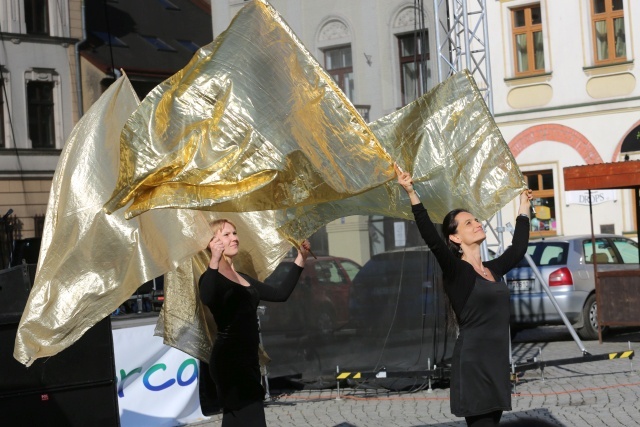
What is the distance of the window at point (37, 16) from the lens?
120ft

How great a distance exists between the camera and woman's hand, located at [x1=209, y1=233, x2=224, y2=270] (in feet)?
22.0

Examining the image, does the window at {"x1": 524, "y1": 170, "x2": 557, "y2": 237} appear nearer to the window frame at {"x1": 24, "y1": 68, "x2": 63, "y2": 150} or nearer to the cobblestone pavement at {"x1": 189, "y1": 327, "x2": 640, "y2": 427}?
the window frame at {"x1": 24, "y1": 68, "x2": 63, "y2": 150}

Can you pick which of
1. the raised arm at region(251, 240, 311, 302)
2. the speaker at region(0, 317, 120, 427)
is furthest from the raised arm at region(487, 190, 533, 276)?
the speaker at region(0, 317, 120, 427)

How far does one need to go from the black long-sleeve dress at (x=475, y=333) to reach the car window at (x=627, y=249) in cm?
1237

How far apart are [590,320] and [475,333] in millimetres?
10875

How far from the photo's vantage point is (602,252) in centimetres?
1775

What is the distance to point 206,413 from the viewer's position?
11047 millimetres

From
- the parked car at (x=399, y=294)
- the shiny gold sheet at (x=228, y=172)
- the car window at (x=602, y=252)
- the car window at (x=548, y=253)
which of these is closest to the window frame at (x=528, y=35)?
the car window at (x=602, y=252)

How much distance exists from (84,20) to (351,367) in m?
28.4

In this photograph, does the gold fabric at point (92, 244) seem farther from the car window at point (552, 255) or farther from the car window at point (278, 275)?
the car window at point (552, 255)

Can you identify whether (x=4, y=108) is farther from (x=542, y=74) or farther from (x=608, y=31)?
(x=608, y=31)

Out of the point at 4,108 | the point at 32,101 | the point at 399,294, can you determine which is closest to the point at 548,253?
the point at 399,294

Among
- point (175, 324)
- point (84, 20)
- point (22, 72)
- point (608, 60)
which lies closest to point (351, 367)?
point (175, 324)

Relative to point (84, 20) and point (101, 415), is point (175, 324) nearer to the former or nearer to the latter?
point (101, 415)
